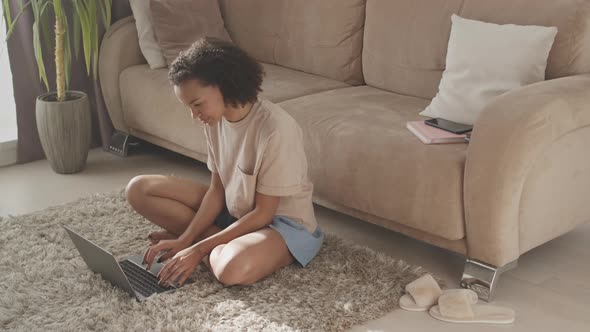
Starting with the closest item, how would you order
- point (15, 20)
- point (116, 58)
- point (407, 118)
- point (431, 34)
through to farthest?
point (407, 118) < point (431, 34) < point (15, 20) < point (116, 58)

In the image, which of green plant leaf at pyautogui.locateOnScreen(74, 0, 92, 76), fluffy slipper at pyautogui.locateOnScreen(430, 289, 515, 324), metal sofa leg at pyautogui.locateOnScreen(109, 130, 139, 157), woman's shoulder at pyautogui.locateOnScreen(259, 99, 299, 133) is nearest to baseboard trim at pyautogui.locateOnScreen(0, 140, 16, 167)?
metal sofa leg at pyautogui.locateOnScreen(109, 130, 139, 157)

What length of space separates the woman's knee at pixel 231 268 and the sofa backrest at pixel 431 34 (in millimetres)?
1133

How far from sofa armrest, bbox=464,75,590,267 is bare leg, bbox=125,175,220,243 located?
2.92ft

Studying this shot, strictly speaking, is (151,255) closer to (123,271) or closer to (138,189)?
(123,271)

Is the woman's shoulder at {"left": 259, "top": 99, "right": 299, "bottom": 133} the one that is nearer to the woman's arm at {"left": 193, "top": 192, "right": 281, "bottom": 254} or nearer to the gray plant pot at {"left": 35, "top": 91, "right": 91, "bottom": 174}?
the woman's arm at {"left": 193, "top": 192, "right": 281, "bottom": 254}

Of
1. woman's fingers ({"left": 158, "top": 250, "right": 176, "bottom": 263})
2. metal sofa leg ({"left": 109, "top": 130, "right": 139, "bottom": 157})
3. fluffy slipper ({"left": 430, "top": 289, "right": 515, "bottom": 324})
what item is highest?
woman's fingers ({"left": 158, "top": 250, "right": 176, "bottom": 263})

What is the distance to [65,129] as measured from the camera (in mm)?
3434

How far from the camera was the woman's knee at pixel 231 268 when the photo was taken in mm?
2309

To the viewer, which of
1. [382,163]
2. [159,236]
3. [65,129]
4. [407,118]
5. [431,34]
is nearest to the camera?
[382,163]

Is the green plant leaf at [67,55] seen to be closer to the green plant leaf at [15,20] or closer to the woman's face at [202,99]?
the green plant leaf at [15,20]

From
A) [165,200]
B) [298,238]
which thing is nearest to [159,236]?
[165,200]

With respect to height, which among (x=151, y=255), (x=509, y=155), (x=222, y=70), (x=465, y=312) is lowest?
(x=465, y=312)

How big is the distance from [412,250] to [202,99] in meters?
0.95

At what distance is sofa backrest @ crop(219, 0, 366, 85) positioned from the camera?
3.35 m
